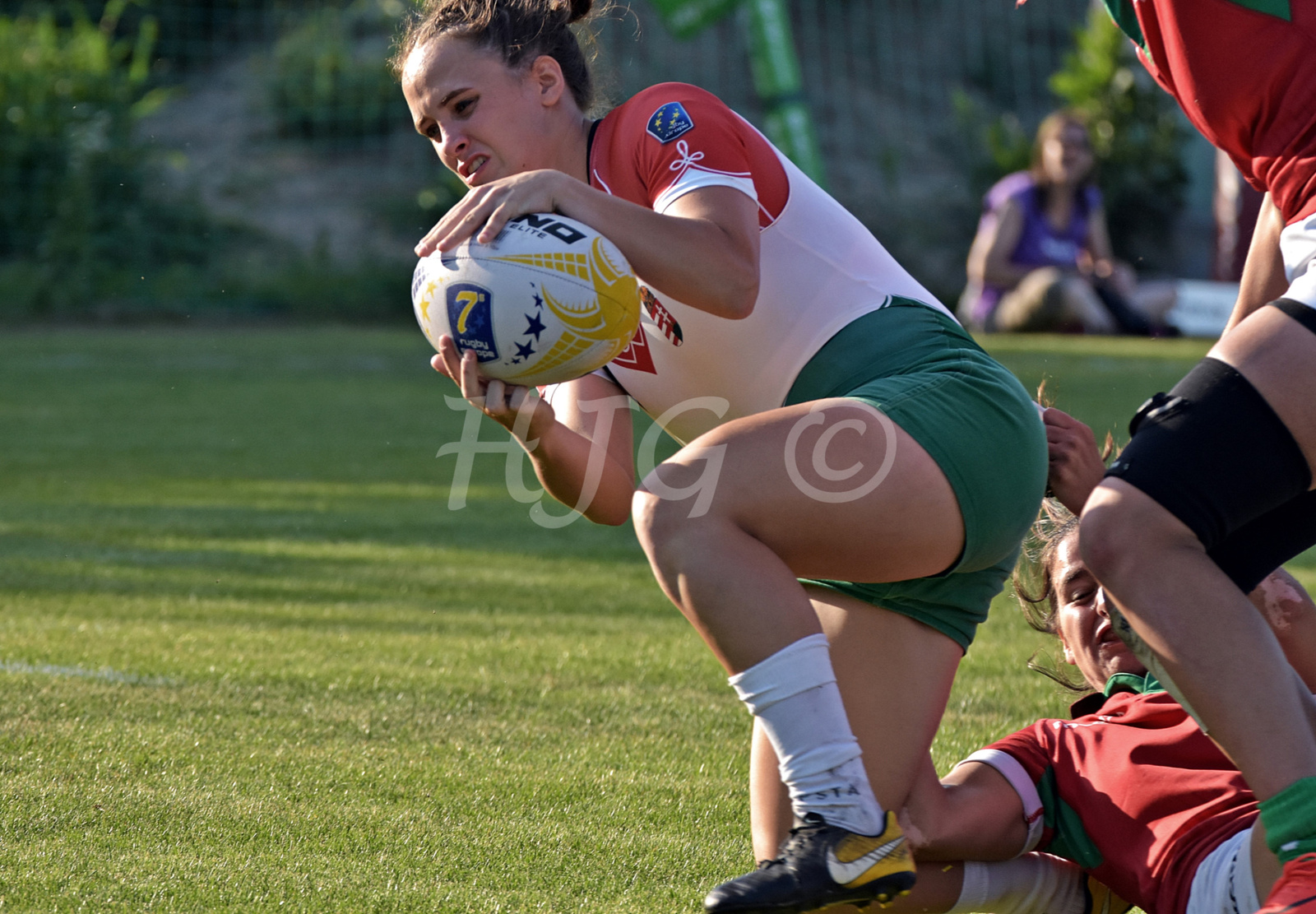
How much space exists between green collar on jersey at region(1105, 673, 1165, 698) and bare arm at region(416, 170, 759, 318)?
1.02 m

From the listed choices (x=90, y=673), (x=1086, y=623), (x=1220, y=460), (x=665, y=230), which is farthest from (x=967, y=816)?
(x=90, y=673)

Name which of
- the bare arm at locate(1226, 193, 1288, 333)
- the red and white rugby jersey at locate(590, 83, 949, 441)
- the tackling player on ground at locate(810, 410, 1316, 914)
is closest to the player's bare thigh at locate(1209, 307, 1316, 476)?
the bare arm at locate(1226, 193, 1288, 333)

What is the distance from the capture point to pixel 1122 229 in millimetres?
18125

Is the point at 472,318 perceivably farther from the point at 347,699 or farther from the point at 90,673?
the point at 90,673

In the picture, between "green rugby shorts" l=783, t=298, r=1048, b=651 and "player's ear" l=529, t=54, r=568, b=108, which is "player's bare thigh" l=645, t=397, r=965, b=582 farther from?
"player's ear" l=529, t=54, r=568, b=108

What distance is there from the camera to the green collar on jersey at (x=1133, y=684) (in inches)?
106

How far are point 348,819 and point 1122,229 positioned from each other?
55.0 ft

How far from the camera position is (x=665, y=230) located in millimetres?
2320

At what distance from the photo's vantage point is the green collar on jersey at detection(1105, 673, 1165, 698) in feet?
8.84

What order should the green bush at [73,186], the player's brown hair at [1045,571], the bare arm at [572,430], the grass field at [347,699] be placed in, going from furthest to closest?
the green bush at [73,186] → the player's brown hair at [1045,571] → the grass field at [347,699] → the bare arm at [572,430]

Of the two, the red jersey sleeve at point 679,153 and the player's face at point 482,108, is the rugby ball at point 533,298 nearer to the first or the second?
the red jersey sleeve at point 679,153

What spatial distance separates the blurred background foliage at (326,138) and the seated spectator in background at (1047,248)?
10.9 feet

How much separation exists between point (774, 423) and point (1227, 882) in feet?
3.11

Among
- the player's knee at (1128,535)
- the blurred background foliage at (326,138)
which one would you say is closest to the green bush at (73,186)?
the blurred background foliage at (326,138)
